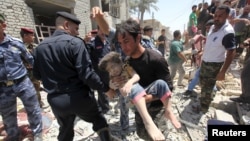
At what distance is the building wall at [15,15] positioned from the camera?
6.58m

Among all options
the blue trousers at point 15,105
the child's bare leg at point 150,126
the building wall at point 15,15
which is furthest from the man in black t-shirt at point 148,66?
the building wall at point 15,15

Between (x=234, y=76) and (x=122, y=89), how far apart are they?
5.73 metres

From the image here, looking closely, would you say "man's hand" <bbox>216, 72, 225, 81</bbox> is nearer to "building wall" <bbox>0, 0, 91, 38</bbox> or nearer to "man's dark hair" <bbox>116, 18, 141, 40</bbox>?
"man's dark hair" <bbox>116, 18, 141, 40</bbox>

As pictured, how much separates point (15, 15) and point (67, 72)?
6062mm

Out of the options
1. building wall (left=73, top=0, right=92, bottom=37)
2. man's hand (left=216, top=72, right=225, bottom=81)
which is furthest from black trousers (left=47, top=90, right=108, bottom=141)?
building wall (left=73, top=0, right=92, bottom=37)

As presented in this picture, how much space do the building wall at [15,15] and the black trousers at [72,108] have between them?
18.0 ft

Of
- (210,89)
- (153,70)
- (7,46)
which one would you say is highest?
(7,46)

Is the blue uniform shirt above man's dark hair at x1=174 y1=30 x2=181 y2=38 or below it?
below

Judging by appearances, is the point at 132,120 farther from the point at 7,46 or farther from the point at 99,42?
the point at 7,46

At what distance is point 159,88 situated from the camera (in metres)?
1.88

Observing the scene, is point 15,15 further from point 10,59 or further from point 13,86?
point 13,86

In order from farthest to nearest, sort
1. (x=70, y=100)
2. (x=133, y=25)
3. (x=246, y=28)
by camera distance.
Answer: (x=246, y=28), (x=70, y=100), (x=133, y=25)

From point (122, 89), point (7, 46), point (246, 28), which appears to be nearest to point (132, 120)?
point (122, 89)

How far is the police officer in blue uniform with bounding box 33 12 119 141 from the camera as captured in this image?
2.23 m
